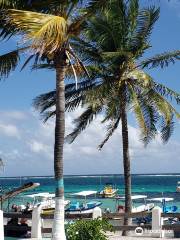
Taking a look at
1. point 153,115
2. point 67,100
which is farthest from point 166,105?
point 67,100

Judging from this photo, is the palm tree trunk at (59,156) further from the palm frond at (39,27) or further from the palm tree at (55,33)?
the palm frond at (39,27)

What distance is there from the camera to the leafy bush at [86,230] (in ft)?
48.8

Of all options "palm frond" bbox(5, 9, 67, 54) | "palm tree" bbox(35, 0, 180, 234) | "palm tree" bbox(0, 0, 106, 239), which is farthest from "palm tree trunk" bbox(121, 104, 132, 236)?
"palm frond" bbox(5, 9, 67, 54)

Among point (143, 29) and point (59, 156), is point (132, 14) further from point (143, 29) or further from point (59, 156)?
point (59, 156)

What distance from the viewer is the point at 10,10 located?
13.7 metres

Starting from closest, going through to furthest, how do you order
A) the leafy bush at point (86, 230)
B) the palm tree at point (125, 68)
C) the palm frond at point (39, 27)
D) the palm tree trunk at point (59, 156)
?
the palm frond at point (39, 27) < the palm tree trunk at point (59, 156) < the leafy bush at point (86, 230) < the palm tree at point (125, 68)

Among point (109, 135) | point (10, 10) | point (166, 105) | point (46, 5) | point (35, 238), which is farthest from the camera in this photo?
point (109, 135)

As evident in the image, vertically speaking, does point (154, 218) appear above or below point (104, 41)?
below

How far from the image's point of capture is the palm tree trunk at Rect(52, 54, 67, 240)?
567 inches

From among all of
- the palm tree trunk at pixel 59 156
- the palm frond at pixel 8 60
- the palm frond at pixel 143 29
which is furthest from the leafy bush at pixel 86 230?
the palm frond at pixel 143 29

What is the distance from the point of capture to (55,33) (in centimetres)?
1312

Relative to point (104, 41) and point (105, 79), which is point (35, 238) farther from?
point (104, 41)

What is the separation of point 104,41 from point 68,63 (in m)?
7.87

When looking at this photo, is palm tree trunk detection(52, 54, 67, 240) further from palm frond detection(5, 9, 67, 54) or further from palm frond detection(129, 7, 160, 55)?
palm frond detection(129, 7, 160, 55)
